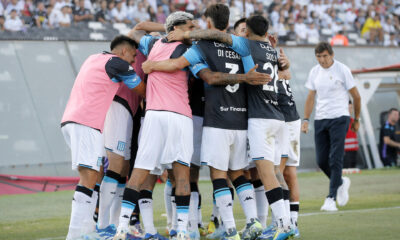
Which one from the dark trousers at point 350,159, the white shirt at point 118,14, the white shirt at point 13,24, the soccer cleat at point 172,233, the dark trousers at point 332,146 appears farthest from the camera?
the white shirt at point 118,14

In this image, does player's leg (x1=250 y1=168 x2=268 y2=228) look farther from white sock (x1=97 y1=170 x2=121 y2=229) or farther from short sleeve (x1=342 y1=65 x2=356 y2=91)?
short sleeve (x1=342 y1=65 x2=356 y2=91)

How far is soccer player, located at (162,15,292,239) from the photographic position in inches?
273

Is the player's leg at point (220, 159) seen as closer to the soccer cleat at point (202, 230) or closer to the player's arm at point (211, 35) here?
the player's arm at point (211, 35)

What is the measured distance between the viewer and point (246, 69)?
279 inches

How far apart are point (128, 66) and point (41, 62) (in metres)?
11.8

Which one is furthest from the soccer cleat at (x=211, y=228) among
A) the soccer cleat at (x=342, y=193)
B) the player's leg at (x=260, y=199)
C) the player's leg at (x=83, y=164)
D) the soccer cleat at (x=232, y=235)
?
the soccer cleat at (x=342, y=193)

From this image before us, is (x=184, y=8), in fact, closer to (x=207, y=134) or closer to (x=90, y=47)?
(x=90, y=47)

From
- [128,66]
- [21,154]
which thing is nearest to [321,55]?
[128,66]

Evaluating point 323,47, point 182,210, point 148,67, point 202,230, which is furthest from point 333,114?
point 182,210

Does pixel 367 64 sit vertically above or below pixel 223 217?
below

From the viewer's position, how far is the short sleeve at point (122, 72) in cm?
705

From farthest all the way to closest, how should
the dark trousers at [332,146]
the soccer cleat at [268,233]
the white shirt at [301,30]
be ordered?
the white shirt at [301,30]
the dark trousers at [332,146]
the soccer cleat at [268,233]

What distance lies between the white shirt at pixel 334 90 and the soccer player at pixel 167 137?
3850 millimetres

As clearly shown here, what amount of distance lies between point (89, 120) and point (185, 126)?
95cm
